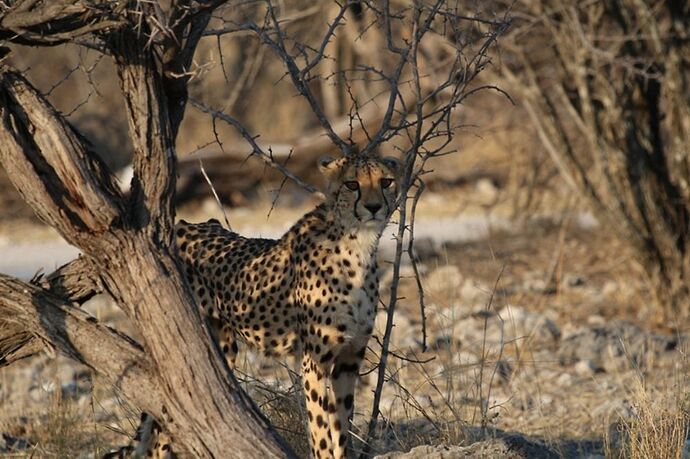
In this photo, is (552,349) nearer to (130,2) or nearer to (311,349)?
(311,349)

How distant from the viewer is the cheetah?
14.2 feet

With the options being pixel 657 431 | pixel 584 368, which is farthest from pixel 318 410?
pixel 584 368

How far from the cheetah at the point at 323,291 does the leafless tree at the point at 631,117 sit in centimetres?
255

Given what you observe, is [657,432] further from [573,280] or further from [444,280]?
[573,280]

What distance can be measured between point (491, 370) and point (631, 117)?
6.20 ft

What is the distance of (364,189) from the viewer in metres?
4.32

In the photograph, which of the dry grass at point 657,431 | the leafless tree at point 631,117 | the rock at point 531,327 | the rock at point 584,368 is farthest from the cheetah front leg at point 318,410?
the leafless tree at point 631,117

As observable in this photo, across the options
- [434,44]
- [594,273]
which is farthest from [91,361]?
[434,44]

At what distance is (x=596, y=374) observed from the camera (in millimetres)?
6398

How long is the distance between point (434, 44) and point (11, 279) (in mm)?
6585

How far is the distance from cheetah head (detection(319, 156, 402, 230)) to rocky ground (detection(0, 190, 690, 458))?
45cm

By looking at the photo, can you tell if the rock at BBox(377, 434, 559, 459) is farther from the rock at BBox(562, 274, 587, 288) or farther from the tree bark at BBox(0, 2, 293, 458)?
the rock at BBox(562, 274, 587, 288)

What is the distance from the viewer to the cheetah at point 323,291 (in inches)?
171

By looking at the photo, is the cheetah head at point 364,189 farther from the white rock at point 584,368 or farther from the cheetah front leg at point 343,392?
the white rock at point 584,368
